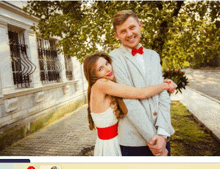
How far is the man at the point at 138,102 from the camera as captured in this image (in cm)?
137

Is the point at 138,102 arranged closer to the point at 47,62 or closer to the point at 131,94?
the point at 131,94

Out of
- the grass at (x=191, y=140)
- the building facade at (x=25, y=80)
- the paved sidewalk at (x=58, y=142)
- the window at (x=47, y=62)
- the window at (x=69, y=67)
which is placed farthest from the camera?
the window at (x=69, y=67)

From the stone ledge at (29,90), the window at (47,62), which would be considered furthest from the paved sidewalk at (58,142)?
the window at (47,62)

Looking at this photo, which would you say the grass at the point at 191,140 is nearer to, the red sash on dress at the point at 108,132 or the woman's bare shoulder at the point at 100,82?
the red sash on dress at the point at 108,132

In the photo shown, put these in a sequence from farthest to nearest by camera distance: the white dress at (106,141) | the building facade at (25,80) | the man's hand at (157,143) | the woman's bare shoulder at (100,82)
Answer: the building facade at (25,80) → the white dress at (106,141) → the woman's bare shoulder at (100,82) → the man's hand at (157,143)

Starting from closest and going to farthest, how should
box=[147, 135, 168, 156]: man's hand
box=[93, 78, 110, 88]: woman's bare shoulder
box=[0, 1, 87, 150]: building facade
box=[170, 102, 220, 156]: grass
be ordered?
box=[147, 135, 168, 156]: man's hand < box=[93, 78, 110, 88]: woman's bare shoulder < box=[170, 102, 220, 156]: grass < box=[0, 1, 87, 150]: building facade

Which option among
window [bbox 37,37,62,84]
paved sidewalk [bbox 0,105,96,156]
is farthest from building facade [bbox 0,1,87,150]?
paved sidewalk [bbox 0,105,96,156]

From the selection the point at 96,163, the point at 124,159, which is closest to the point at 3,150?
the point at 96,163

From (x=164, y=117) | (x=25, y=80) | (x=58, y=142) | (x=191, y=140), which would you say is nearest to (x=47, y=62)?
(x=25, y=80)

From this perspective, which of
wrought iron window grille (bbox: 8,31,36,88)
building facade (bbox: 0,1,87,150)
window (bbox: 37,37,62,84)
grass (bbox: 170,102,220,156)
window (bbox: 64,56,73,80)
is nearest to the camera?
grass (bbox: 170,102,220,156)

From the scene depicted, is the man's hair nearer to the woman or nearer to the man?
the man

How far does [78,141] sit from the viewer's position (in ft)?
14.4

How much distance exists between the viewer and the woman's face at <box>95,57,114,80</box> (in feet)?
4.94

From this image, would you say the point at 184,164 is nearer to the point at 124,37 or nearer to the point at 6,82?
the point at 124,37
